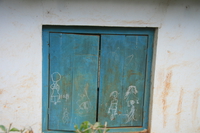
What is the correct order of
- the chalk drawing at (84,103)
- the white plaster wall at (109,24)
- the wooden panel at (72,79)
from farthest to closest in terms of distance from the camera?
1. the chalk drawing at (84,103)
2. the wooden panel at (72,79)
3. the white plaster wall at (109,24)

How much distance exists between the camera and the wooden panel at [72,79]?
292 cm

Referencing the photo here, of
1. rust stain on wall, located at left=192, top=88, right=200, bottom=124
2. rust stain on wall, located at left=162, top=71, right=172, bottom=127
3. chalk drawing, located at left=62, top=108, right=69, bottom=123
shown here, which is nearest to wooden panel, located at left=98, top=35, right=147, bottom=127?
rust stain on wall, located at left=162, top=71, right=172, bottom=127

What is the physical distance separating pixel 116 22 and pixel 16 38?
1.35m

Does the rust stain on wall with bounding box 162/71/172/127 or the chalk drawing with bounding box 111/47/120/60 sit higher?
the chalk drawing with bounding box 111/47/120/60

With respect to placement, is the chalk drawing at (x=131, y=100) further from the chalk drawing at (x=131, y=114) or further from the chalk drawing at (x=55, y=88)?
the chalk drawing at (x=55, y=88)

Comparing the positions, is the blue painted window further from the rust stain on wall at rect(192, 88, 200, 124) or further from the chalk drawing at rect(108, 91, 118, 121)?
the rust stain on wall at rect(192, 88, 200, 124)

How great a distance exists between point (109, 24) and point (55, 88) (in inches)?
46.3

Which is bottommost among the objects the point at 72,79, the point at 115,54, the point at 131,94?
the point at 131,94

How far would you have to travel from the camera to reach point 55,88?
3010 mm

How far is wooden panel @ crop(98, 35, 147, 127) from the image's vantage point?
2975 mm

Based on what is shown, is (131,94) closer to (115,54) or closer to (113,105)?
(113,105)

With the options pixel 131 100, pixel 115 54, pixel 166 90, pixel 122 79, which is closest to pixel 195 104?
pixel 166 90

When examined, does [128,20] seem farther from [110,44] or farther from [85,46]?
[85,46]

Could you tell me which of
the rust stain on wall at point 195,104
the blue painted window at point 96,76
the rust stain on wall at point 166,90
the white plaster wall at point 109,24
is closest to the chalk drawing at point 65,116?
the blue painted window at point 96,76
